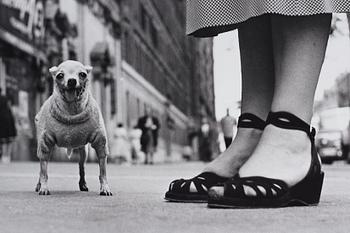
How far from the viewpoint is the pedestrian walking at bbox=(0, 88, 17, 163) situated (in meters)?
15.7

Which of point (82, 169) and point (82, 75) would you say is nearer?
point (82, 75)

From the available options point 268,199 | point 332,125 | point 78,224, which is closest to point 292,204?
point 268,199

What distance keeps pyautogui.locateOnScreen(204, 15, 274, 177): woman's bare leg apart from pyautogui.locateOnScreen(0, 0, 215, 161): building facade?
15.2 m

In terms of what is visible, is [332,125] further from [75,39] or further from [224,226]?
[224,226]

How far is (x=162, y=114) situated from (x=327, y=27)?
43376mm

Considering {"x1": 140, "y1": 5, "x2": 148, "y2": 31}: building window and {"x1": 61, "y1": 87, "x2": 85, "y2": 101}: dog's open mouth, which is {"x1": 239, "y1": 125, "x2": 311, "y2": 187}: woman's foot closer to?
{"x1": 61, "y1": 87, "x2": 85, "y2": 101}: dog's open mouth

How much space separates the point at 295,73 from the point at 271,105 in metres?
0.18

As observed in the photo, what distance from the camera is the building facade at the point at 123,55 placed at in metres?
21.2

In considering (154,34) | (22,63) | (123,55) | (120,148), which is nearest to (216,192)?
(22,63)

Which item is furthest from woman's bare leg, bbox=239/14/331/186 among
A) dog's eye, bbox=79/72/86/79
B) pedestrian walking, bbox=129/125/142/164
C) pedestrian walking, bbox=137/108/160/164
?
pedestrian walking, bbox=129/125/142/164

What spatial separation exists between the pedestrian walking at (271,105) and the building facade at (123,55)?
Result: 15197 millimetres

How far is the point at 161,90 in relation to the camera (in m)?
46.6

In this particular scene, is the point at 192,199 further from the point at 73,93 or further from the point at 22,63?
the point at 22,63

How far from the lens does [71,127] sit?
11.7 ft
